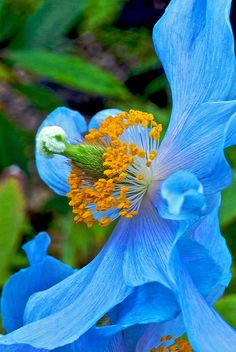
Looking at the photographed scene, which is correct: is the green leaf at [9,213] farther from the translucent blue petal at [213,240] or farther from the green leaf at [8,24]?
the green leaf at [8,24]

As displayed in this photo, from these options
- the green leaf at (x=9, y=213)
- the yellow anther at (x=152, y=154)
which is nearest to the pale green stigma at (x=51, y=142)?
the yellow anther at (x=152, y=154)

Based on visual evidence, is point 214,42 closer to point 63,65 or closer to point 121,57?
point 63,65

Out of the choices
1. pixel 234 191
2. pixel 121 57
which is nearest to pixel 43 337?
pixel 234 191

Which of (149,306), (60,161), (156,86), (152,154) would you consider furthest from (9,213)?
(156,86)

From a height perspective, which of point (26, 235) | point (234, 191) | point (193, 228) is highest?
point (193, 228)

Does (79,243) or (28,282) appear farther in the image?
(79,243)

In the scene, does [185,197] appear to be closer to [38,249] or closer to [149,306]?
[149,306]

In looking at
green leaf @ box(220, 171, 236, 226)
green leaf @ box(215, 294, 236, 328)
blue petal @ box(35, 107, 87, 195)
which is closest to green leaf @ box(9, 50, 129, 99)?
green leaf @ box(220, 171, 236, 226)
